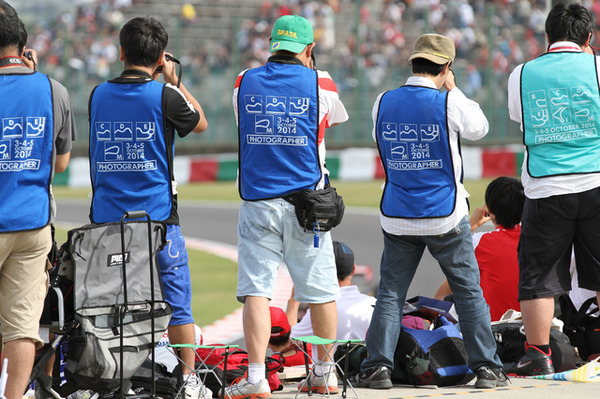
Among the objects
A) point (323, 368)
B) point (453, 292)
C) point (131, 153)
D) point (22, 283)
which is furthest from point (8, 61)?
point (453, 292)

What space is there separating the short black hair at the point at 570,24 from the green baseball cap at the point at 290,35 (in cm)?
153

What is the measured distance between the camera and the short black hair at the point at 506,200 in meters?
5.98

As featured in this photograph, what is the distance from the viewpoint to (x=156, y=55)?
4.89m

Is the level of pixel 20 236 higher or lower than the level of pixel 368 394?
higher

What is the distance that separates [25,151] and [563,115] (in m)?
2.96

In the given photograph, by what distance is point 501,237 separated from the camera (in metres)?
6.07

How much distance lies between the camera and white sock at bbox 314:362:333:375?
491cm

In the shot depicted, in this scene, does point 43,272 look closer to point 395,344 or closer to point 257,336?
point 257,336

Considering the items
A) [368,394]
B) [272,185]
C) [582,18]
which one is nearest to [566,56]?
[582,18]

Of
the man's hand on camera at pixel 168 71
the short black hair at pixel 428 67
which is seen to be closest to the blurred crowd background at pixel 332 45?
the short black hair at pixel 428 67

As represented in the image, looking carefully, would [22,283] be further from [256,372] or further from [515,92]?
[515,92]

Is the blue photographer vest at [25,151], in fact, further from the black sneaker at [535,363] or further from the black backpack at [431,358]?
the black sneaker at [535,363]

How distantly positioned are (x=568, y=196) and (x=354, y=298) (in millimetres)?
1439

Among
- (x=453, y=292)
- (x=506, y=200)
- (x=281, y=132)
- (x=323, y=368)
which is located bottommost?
(x=323, y=368)
